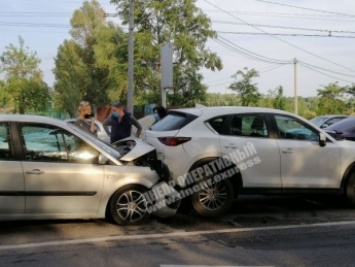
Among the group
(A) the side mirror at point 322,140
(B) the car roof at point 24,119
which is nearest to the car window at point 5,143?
(B) the car roof at point 24,119

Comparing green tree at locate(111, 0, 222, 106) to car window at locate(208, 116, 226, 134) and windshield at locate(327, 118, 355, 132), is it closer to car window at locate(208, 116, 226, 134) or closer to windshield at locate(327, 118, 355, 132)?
windshield at locate(327, 118, 355, 132)

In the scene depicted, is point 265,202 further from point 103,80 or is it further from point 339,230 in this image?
point 103,80

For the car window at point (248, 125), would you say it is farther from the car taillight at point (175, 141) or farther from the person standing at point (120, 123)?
the person standing at point (120, 123)

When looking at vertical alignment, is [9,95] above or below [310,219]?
above

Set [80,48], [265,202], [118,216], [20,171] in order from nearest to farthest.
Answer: [20,171], [118,216], [265,202], [80,48]

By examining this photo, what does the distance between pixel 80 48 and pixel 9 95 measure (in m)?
16.7

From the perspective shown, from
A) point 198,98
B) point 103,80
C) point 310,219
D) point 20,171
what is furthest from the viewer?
point 103,80

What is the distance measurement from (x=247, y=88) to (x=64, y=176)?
3306cm

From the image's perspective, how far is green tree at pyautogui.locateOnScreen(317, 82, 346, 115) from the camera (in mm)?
42594

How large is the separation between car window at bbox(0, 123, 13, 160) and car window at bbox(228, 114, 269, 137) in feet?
10.2

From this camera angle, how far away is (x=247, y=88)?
3834 centimetres

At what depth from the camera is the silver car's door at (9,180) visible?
19.6 ft

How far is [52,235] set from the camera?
6.17 metres

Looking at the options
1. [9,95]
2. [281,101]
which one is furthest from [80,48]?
[281,101]
